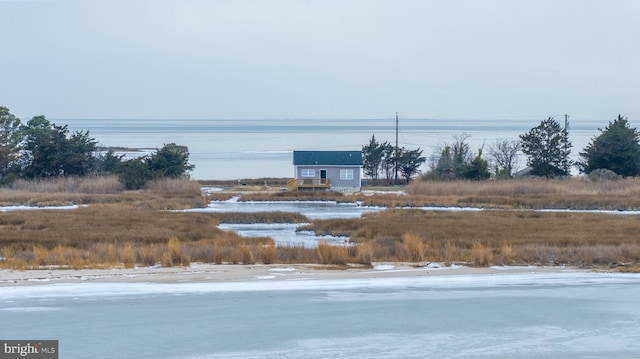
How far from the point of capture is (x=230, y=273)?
65.3ft

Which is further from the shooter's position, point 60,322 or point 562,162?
point 562,162

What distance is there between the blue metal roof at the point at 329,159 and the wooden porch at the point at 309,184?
5.34 feet

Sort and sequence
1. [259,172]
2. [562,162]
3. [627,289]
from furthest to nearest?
[259,172]
[562,162]
[627,289]

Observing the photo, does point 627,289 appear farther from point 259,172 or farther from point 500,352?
point 259,172

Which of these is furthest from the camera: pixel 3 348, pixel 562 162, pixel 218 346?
pixel 562 162

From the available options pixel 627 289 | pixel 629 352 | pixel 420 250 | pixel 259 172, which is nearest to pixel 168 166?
pixel 259 172

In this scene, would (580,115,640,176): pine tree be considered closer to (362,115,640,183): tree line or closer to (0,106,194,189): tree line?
(362,115,640,183): tree line

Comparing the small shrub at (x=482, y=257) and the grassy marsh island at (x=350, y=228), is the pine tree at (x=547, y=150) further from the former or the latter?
the small shrub at (x=482, y=257)

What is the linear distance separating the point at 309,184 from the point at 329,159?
364 cm

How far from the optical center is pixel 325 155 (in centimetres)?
6669

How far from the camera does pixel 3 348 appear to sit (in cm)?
1206

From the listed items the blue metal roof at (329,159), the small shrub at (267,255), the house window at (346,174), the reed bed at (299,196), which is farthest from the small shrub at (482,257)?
the house window at (346,174)

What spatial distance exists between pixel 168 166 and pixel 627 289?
50854mm

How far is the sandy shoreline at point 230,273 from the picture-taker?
18625 millimetres
